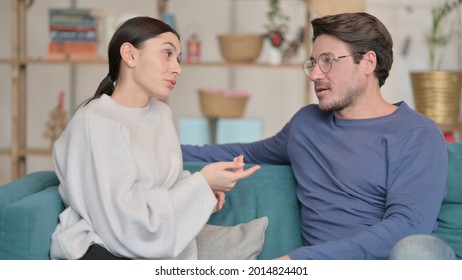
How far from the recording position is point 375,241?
86.0 inches

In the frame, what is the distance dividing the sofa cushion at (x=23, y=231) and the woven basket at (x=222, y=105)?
9.91 ft

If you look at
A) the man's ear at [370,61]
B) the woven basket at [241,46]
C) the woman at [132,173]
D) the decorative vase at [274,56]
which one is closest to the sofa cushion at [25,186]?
the woman at [132,173]

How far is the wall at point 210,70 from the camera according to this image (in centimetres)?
588

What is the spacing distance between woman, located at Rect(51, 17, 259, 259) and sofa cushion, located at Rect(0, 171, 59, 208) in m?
0.14

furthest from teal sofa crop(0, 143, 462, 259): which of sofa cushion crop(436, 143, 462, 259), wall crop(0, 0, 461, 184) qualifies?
wall crop(0, 0, 461, 184)

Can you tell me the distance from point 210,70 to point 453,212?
3.76 m

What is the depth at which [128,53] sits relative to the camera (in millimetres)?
2252

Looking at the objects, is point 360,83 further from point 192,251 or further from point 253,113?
point 253,113

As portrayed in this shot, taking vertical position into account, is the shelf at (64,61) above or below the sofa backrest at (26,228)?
above

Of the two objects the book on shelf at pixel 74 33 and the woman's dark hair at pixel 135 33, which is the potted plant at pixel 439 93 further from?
the woman's dark hair at pixel 135 33

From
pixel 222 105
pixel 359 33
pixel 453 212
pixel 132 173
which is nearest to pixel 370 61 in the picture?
pixel 359 33

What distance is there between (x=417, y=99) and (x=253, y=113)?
169cm
